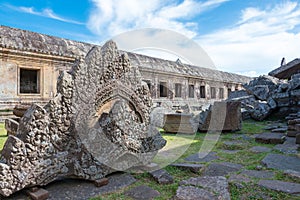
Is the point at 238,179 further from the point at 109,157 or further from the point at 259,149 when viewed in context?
the point at 259,149

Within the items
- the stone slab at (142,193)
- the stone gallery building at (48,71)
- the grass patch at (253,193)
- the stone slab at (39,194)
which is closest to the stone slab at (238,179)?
the grass patch at (253,193)

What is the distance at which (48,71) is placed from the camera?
34.6 feet

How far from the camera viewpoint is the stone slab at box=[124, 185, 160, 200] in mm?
2217

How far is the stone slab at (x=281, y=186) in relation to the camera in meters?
2.24

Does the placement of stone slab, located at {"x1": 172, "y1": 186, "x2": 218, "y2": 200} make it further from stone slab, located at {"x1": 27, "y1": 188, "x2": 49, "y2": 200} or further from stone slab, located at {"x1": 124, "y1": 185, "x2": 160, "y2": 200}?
stone slab, located at {"x1": 27, "y1": 188, "x2": 49, "y2": 200}

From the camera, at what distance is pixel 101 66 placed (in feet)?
9.46

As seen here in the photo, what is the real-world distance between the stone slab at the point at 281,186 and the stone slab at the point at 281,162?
0.60 meters

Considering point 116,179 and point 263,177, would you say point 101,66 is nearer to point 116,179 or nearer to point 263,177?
point 116,179

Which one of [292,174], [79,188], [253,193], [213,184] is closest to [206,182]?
[213,184]

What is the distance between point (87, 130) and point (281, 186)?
91.5 inches

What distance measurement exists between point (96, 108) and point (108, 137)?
42cm

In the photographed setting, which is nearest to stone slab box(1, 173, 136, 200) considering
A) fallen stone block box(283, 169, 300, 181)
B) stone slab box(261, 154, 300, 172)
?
fallen stone block box(283, 169, 300, 181)

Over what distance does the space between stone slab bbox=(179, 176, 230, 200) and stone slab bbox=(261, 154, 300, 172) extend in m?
1.00

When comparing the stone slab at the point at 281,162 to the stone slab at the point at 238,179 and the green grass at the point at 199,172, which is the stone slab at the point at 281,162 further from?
the stone slab at the point at 238,179
